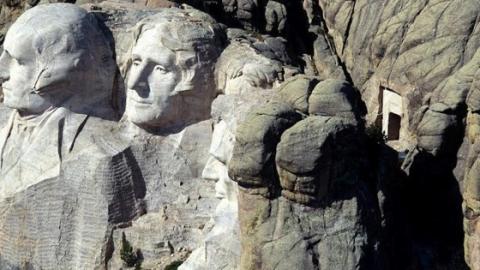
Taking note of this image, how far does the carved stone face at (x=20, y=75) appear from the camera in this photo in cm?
980

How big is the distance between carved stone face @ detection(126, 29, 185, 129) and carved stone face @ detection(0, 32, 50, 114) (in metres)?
0.92

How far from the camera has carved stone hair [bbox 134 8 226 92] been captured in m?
9.51

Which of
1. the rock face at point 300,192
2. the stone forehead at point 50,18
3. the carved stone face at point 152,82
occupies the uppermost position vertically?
the stone forehead at point 50,18

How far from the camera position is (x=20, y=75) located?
9.88 meters

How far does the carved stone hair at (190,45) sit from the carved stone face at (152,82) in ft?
0.19

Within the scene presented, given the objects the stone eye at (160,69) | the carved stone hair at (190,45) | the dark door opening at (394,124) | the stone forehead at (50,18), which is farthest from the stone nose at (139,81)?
the dark door opening at (394,124)

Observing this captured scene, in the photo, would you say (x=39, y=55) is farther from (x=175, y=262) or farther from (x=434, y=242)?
(x=434, y=242)

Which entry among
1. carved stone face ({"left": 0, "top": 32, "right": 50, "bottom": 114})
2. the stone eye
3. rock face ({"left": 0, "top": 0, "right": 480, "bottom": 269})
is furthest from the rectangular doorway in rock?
carved stone face ({"left": 0, "top": 32, "right": 50, "bottom": 114})

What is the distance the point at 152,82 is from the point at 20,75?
1313 millimetres

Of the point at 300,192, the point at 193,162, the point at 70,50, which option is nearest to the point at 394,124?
the point at 193,162

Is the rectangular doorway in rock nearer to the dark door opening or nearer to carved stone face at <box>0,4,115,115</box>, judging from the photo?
the dark door opening

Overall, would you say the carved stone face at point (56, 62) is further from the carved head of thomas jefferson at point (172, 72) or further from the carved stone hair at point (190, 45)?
the carved stone hair at point (190, 45)

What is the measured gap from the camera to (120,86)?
10.1 m

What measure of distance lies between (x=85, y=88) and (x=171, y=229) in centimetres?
162
